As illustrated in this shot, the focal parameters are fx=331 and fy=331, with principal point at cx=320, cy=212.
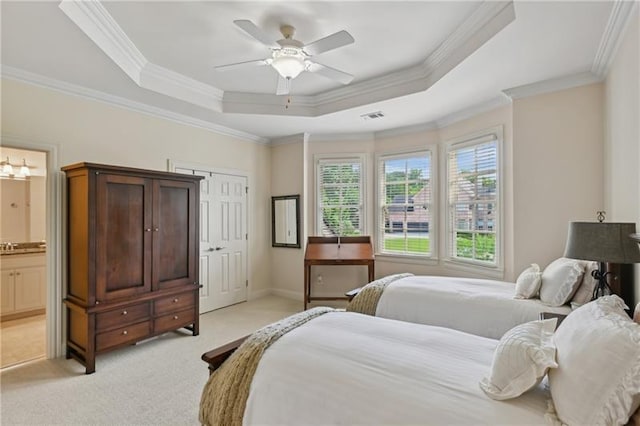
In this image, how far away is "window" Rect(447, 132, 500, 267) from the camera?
13.5 feet

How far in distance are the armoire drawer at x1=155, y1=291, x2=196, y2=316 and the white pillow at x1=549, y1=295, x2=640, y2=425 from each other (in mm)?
3534

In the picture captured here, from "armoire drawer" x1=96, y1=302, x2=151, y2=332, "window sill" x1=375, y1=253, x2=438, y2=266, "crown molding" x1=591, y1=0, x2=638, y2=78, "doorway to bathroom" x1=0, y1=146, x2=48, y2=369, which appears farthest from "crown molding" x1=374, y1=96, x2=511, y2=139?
"doorway to bathroom" x1=0, y1=146, x2=48, y2=369

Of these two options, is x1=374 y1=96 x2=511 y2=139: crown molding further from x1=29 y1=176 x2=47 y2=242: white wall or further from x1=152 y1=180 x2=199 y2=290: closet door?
x1=29 y1=176 x2=47 y2=242: white wall

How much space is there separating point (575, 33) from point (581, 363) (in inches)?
98.0

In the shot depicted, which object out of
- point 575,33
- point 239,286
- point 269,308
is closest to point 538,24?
point 575,33

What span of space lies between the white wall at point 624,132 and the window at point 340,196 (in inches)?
124

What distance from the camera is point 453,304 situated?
114 inches

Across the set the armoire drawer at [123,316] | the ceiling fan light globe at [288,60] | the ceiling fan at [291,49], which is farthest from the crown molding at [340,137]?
the armoire drawer at [123,316]

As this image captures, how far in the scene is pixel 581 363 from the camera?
1253 millimetres

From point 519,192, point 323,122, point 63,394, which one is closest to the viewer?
point 63,394

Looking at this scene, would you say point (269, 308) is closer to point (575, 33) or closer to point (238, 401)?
point (238, 401)

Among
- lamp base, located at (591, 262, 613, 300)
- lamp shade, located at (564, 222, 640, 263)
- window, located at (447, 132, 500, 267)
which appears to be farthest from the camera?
window, located at (447, 132, 500, 267)

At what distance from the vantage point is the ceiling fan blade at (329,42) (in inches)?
94.8

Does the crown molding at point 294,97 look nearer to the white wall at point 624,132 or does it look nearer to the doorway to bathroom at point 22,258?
the white wall at point 624,132
